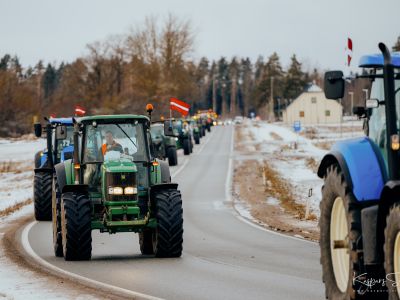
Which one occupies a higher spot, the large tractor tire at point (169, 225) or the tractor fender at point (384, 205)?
the tractor fender at point (384, 205)

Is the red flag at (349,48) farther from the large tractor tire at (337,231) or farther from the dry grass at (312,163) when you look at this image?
the dry grass at (312,163)

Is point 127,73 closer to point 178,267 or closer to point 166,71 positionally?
point 166,71

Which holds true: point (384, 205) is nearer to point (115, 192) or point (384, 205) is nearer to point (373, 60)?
point (373, 60)

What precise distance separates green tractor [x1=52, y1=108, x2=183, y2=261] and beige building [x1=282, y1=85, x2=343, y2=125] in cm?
13399

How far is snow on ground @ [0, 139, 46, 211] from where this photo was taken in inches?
1341

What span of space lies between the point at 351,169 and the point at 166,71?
325ft

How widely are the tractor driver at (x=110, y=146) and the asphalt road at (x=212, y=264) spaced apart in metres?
1.83

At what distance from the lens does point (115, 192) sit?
621 inches

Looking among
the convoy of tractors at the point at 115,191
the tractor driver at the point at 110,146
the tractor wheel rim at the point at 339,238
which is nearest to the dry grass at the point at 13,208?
the convoy of tractors at the point at 115,191

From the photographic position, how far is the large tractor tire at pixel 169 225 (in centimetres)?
1547

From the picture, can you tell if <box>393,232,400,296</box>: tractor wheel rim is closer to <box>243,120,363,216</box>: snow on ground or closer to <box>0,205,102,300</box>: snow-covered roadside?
<box>0,205,102,300</box>: snow-covered roadside

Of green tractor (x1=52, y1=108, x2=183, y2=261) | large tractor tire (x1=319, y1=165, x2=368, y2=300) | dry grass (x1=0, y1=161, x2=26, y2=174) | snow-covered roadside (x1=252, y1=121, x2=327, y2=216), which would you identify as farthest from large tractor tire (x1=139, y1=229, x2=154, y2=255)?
dry grass (x1=0, y1=161, x2=26, y2=174)

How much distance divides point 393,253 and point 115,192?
8522 mm
